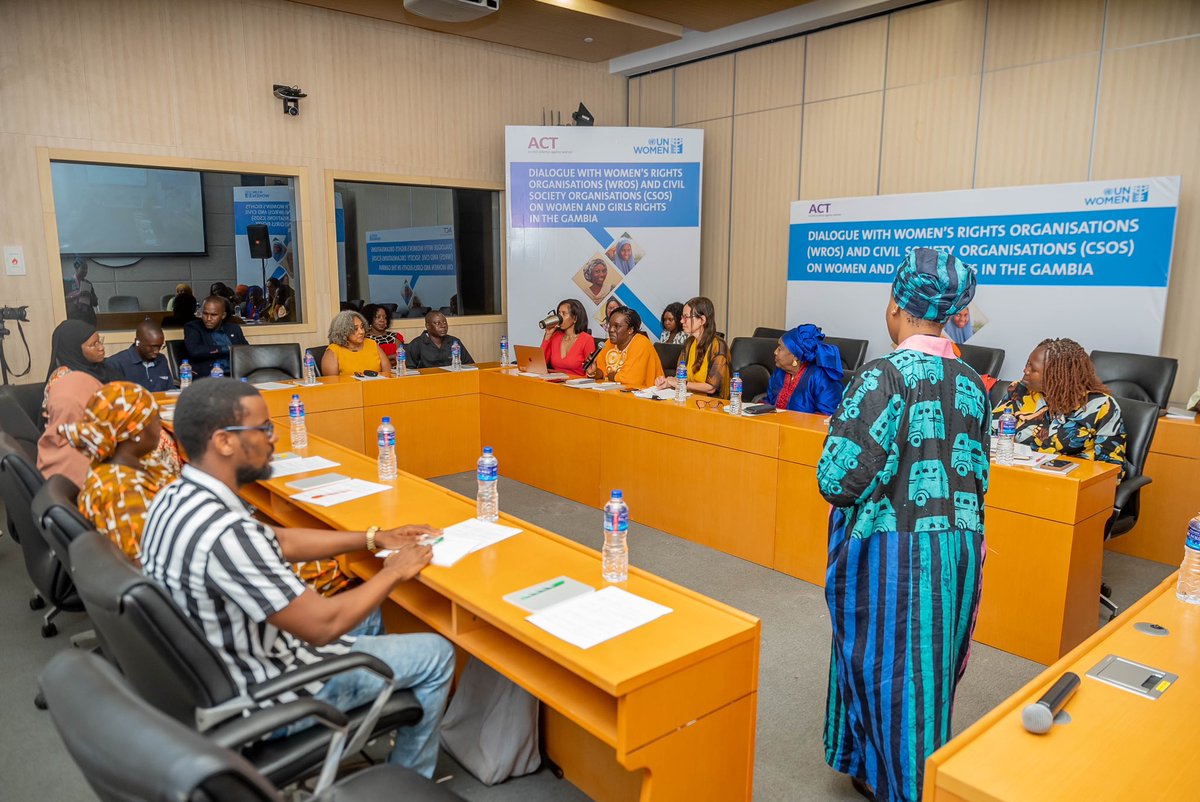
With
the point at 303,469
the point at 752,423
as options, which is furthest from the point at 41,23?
the point at 752,423

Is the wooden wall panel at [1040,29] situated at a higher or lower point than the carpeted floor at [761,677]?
higher

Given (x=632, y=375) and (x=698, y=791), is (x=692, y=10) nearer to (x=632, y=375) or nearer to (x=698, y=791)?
(x=632, y=375)

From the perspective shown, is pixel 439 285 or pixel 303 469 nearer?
pixel 303 469

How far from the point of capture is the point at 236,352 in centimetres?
555

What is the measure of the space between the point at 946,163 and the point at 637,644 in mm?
5752

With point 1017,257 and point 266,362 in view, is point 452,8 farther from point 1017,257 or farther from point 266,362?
point 1017,257

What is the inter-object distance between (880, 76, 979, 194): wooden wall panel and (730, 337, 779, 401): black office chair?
2.05 metres

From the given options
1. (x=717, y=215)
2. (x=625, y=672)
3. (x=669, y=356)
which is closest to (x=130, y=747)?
(x=625, y=672)

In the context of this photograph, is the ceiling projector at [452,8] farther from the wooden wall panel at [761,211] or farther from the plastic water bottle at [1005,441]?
the plastic water bottle at [1005,441]

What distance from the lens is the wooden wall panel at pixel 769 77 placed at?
7.16m

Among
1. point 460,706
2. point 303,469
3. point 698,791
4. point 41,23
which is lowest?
point 460,706

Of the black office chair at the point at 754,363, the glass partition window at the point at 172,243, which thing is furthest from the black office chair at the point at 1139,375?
the glass partition window at the point at 172,243

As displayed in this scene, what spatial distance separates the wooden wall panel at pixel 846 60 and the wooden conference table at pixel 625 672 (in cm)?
581

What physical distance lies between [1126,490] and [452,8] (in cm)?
536
